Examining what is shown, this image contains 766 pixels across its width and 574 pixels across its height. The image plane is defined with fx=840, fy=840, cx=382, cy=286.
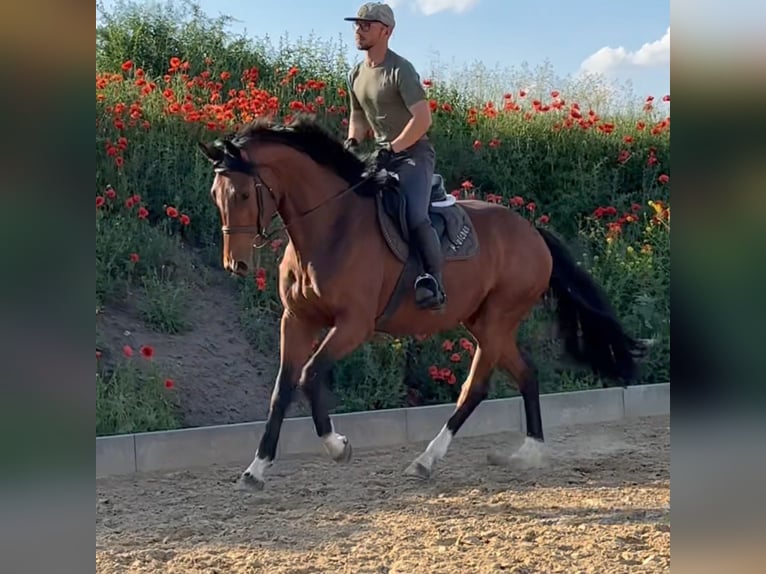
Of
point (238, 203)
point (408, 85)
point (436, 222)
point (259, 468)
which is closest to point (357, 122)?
point (408, 85)

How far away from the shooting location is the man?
4734mm

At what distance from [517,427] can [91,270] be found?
226 inches

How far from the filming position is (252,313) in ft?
22.3

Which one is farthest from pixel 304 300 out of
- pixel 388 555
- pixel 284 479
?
pixel 388 555

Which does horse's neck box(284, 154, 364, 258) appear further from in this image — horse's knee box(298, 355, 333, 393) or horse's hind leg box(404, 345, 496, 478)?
horse's hind leg box(404, 345, 496, 478)

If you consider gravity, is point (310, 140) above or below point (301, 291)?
above

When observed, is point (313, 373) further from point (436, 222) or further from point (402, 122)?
point (402, 122)

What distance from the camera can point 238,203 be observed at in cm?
421

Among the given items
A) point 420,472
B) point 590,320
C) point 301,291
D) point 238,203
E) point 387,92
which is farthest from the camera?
point 590,320

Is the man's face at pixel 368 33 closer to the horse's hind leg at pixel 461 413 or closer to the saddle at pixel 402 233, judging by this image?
the saddle at pixel 402 233

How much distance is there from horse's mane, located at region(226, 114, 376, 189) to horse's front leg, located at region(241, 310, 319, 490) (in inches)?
35.0

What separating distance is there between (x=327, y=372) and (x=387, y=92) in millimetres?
1643

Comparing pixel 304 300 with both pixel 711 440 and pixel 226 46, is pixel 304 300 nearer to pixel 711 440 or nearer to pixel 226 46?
pixel 711 440

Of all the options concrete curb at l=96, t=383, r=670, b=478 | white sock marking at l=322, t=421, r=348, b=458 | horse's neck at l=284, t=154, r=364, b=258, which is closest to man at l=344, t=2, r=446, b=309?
horse's neck at l=284, t=154, r=364, b=258
